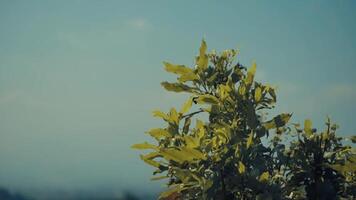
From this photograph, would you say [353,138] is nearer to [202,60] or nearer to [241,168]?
[241,168]

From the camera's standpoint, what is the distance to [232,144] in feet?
21.3

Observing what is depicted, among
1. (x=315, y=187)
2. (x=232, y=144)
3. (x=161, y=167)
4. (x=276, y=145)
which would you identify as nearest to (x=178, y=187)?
(x=161, y=167)

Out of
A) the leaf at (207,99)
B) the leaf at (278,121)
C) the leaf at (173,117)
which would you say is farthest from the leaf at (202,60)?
the leaf at (278,121)

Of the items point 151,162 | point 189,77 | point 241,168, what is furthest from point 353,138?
point 151,162

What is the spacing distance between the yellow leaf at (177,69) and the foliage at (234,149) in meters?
0.02

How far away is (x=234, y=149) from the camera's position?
6.50 metres

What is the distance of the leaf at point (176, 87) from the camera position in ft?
25.6

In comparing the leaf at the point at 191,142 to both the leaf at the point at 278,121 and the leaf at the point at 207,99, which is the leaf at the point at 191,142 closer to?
the leaf at the point at 207,99

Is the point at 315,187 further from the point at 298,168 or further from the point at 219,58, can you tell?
the point at 219,58

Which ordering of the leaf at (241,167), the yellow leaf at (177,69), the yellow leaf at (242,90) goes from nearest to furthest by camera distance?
the leaf at (241,167), the yellow leaf at (242,90), the yellow leaf at (177,69)

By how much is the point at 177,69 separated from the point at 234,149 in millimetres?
1943

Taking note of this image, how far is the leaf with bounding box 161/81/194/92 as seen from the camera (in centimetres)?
779

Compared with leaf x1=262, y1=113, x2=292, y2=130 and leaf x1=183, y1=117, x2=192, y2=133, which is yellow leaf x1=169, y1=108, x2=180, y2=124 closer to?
leaf x1=183, y1=117, x2=192, y2=133

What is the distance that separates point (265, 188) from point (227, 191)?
567 mm
